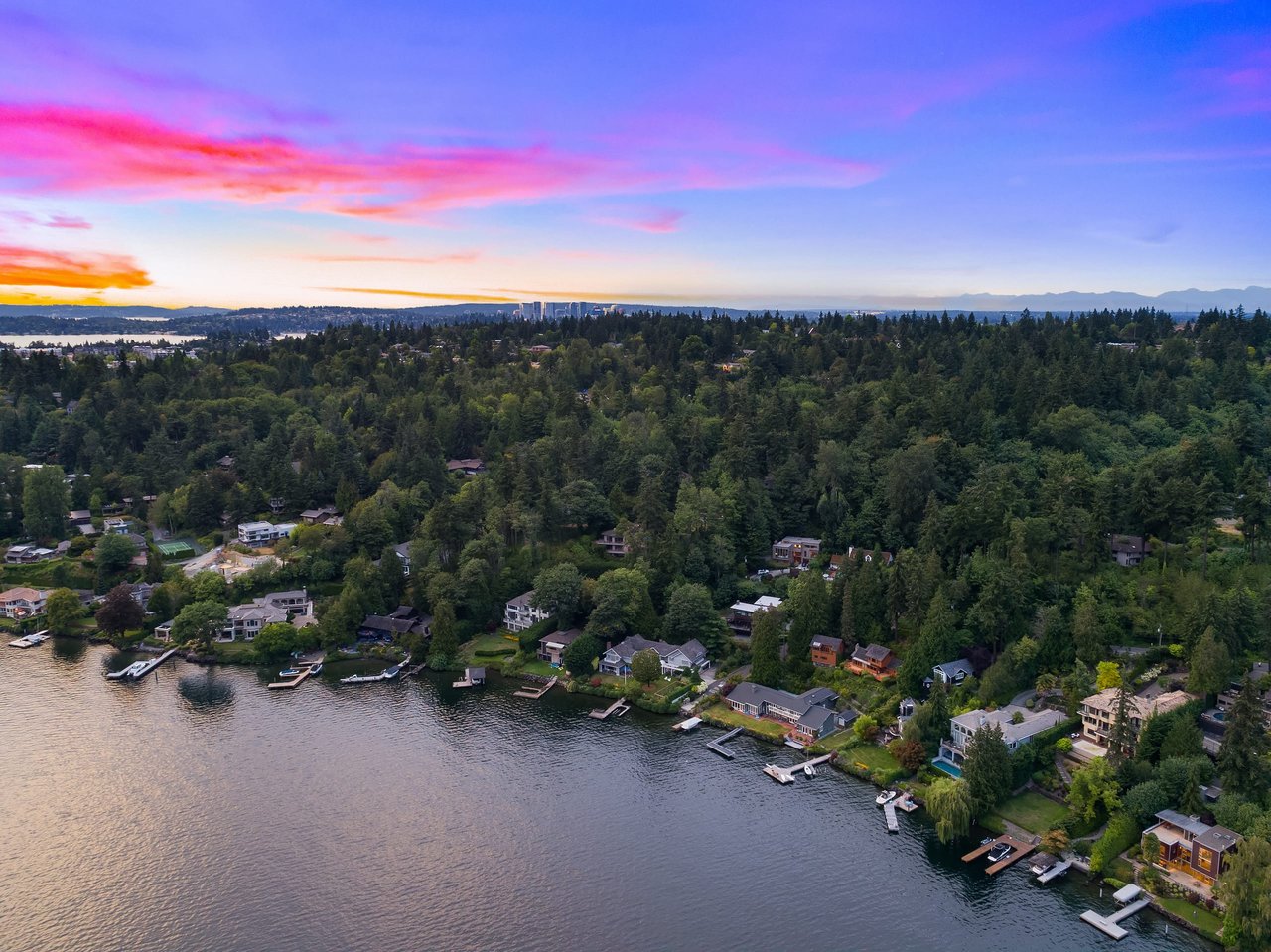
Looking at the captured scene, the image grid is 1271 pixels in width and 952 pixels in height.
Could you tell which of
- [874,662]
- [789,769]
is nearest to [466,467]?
[874,662]

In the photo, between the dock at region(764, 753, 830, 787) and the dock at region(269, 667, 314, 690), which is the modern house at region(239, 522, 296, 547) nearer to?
the dock at region(269, 667, 314, 690)

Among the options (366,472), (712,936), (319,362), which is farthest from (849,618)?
(319,362)

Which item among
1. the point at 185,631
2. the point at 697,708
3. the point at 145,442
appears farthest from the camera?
the point at 145,442

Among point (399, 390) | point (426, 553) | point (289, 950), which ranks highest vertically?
point (399, 390)

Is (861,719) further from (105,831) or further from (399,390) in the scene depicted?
(399,390)

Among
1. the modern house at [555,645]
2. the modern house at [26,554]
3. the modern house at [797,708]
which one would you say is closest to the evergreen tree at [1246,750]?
the modern house at [797,708]

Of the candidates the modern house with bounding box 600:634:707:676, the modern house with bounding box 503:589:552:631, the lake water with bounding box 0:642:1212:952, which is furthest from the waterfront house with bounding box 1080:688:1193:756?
the modern house with bounding box 503:589:552:631
